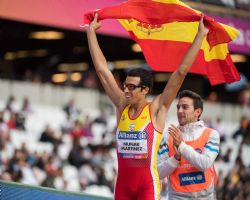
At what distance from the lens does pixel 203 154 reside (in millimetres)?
9188

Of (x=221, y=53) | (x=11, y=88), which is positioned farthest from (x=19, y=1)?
(x=221, y=53)

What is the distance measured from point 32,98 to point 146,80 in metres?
16.4

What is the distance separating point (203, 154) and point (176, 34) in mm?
1881

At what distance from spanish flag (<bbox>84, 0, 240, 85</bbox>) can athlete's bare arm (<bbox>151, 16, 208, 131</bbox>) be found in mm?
981

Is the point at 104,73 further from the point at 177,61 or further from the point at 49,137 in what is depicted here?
the point at 49,137

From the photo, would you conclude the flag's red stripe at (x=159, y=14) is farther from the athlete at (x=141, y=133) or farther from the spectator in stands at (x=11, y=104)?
the spectator in stands at (x=11, y=104)

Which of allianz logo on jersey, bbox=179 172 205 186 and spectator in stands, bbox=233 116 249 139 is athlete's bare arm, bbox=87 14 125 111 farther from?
spectator in stands, bbox=233 116 249 139

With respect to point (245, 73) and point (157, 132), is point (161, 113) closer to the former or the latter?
point (157, 132)

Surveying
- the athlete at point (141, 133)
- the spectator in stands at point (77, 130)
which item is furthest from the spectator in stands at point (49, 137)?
the athlete at point (141, 133)

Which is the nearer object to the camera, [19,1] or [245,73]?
[19,1]

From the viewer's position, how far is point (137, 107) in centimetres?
848

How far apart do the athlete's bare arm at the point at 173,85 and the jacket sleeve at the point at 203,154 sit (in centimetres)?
70

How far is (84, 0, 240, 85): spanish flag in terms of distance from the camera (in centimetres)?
949

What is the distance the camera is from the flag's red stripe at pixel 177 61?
10078 millimetres
